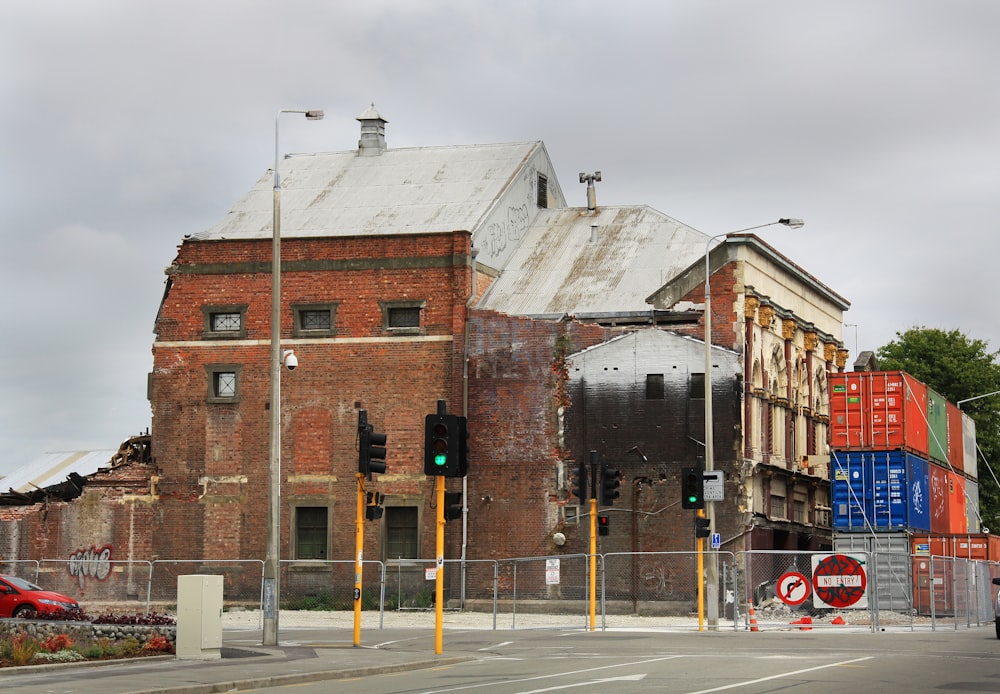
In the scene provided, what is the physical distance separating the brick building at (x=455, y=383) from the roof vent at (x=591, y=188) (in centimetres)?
244

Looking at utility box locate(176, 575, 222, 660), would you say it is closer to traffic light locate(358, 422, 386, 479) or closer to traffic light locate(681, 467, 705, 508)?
traffic light locate(358, 422, 386, 479)

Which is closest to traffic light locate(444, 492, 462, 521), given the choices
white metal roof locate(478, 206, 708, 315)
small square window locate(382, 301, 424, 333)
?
white metal roof locate(478, 206, 708, 315)

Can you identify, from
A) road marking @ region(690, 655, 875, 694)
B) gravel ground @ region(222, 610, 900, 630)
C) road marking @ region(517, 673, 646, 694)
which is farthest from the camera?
gravel ground @ region(222, 610, 900, 630)

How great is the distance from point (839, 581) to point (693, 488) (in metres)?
4.29

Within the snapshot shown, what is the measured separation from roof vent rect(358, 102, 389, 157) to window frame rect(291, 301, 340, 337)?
32.5 feet

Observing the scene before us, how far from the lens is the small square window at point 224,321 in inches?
1954

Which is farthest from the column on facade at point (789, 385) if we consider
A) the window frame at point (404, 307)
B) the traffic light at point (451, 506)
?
the traffic light at point (451, 506)

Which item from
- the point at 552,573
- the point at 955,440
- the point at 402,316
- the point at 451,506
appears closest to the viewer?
the point at 451,506

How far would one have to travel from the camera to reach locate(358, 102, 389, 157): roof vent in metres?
57.4

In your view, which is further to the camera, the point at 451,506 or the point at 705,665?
the point at 451,506

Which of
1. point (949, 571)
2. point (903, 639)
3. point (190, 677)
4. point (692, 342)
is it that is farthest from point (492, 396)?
point (190, 677)

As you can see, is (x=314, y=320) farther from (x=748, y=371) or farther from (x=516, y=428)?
(x=748, y=371)

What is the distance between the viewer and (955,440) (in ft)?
176

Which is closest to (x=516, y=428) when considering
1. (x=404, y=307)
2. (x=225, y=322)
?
(x=404, y=307)
